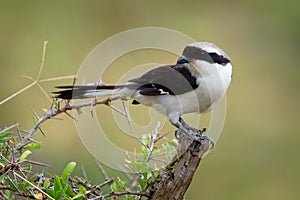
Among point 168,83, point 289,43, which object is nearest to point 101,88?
point 168,83

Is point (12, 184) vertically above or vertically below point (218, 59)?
below

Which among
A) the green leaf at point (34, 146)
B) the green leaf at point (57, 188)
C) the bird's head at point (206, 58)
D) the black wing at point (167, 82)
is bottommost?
the green leaf at point (57, 188)

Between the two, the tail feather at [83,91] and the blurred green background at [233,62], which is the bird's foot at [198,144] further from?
the blurred green background at [233,62]

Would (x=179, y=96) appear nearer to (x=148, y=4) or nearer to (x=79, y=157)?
(x=79, y=157)

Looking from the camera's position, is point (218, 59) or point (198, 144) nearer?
point (198, 144)

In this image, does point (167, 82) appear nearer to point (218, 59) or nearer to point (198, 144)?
point (218, 59)

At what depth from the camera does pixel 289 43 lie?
7215 millimetres

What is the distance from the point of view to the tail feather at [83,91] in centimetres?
206

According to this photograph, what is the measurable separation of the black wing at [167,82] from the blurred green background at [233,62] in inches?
90.6

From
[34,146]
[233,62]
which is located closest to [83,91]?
[34,146]

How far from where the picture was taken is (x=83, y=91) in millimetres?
2178

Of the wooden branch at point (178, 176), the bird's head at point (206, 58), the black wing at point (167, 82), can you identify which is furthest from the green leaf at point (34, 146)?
the bird's head at point (206, 58)

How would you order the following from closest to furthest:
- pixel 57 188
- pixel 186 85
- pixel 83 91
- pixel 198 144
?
pixel 57 188 < pixel 198 144 < pixel 83 91 < pixel 186 85

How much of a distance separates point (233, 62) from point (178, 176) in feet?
15.8
